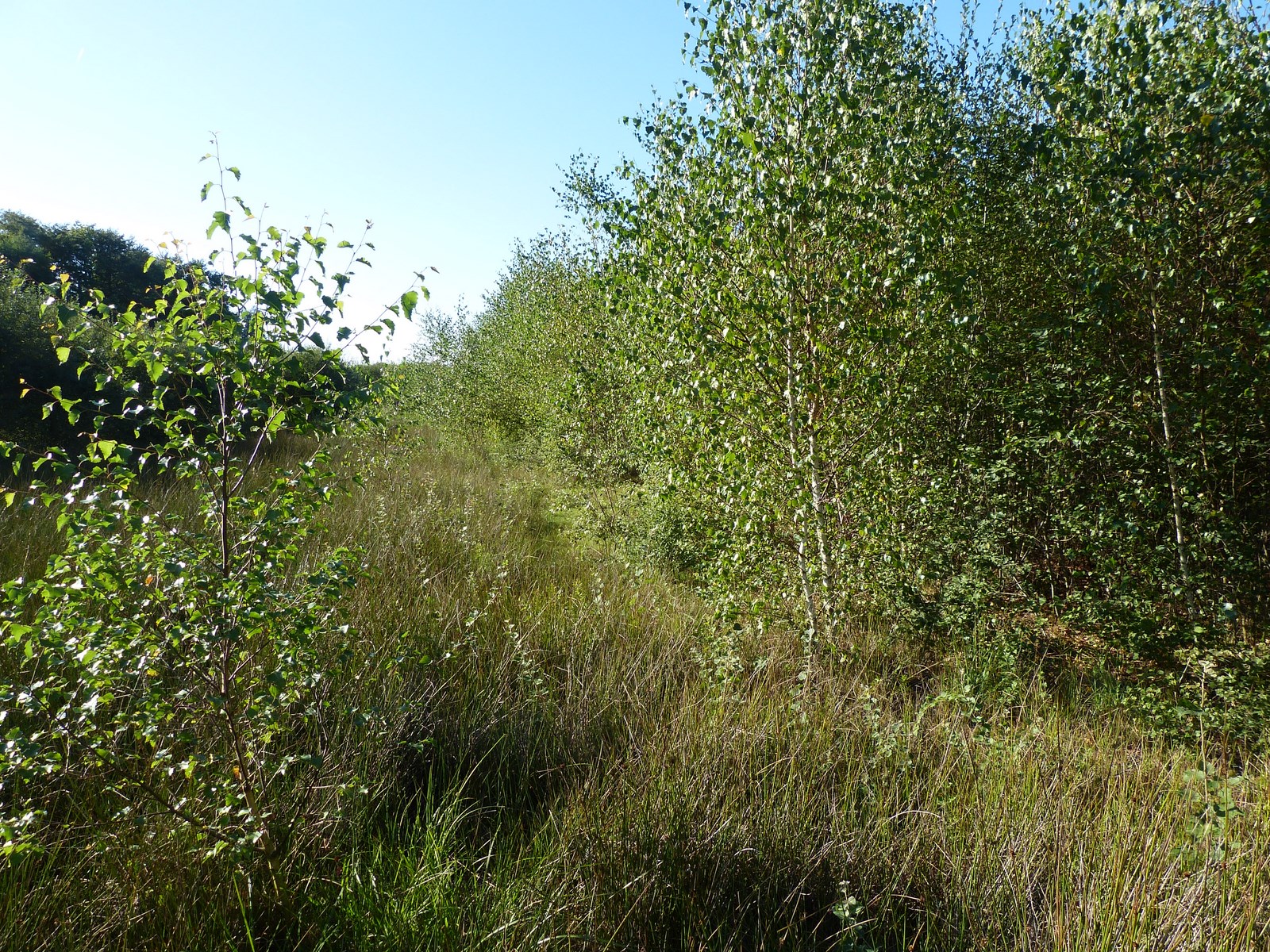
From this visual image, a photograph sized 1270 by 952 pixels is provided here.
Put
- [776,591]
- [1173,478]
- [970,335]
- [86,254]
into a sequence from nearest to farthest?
[1173,478] < [776,591] < [970,335] < [86,254]

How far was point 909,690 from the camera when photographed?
5000 mm

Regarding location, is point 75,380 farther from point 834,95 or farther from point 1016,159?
point 1016,159

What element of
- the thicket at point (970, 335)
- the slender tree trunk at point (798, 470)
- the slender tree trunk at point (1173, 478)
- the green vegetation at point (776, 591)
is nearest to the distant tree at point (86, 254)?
the green vegetation at point (776, 591)

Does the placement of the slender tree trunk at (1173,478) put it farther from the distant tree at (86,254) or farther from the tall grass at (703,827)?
the distant tree at (86,254)

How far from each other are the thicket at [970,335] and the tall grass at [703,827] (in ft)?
2.44

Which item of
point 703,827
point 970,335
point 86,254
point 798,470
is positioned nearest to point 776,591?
point 798,470

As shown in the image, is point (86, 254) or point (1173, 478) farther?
point (86, 254)

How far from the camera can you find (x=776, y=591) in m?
4.97

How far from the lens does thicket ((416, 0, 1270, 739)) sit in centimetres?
411

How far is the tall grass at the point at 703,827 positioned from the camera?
7.78 feet

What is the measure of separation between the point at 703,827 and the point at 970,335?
15.8 feet

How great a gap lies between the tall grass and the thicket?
743 mm

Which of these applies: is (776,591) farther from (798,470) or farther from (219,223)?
(219,223)

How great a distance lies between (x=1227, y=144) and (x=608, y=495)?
313 inches
